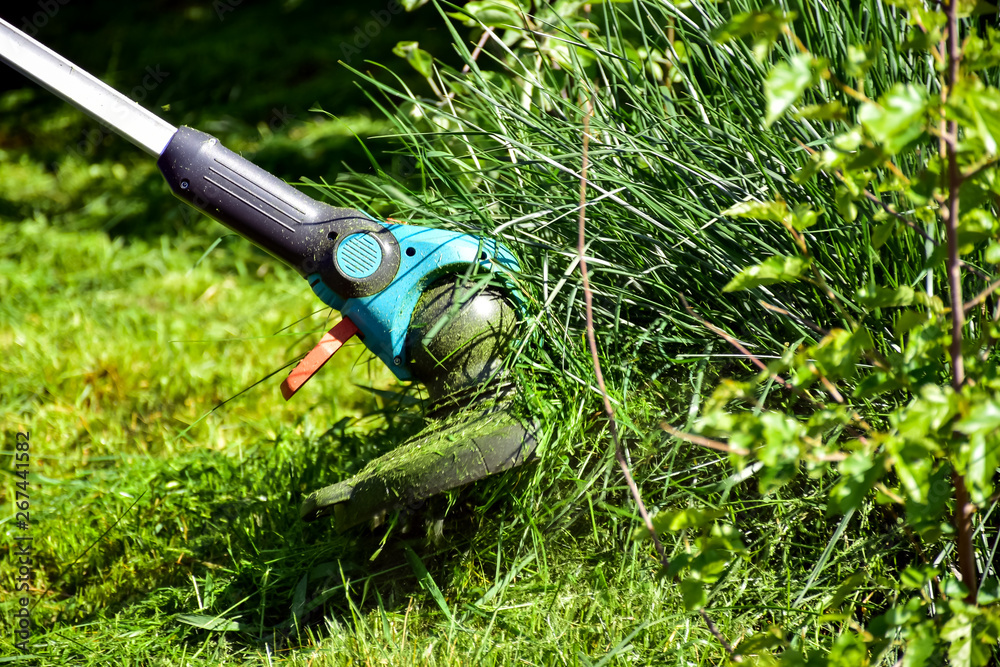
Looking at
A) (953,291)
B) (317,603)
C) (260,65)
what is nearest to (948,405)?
(953,291)

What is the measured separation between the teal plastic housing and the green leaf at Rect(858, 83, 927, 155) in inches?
26.9

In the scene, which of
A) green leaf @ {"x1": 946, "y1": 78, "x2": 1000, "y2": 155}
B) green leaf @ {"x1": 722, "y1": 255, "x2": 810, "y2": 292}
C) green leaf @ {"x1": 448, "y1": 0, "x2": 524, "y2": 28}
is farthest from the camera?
green leaf @ {"x1": 448, "y1": 0, "x2": 524, "y2": 28}

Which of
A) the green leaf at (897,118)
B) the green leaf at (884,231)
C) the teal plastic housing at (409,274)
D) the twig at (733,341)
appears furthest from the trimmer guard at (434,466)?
the green leaf at (897,118)

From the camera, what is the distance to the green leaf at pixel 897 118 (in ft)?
2.30

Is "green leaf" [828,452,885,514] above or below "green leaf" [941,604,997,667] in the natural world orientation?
above

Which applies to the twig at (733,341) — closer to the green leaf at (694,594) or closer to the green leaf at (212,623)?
the green leaf at (694,594)

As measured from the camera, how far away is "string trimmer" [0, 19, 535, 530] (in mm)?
1314

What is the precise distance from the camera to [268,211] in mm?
1339

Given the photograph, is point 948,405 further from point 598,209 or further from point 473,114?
point 473,114

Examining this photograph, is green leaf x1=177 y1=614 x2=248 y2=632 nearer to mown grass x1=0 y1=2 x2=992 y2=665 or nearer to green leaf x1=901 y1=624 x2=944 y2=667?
mown grass x1=0 y1=2 x2=992 y2=665

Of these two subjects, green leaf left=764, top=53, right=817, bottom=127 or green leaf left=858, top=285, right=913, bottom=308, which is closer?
green leaf left=764, top=53, right=817, bottom=127

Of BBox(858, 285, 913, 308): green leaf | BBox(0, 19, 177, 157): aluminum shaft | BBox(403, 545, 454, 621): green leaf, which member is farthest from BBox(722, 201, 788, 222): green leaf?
BBox(0, 19, 177, 157): aluminum shaft

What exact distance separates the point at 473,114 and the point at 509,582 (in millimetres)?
963

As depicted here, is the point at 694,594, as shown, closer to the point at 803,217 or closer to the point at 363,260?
the point at 803,217
